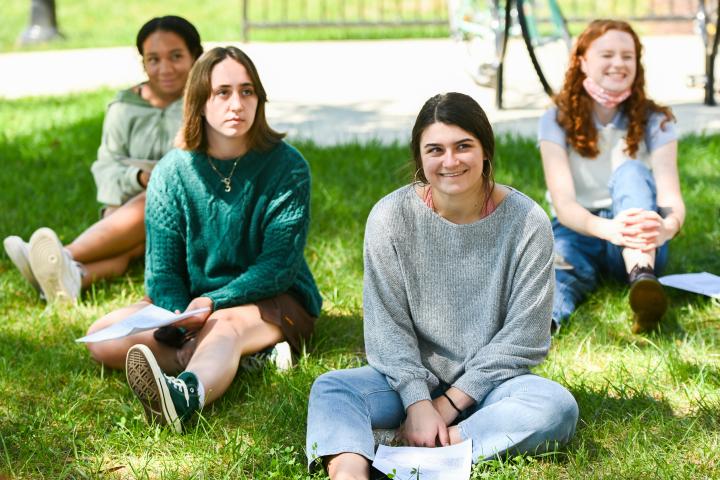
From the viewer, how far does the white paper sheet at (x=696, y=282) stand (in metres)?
4.46

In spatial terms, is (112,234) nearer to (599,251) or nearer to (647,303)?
(599,251)

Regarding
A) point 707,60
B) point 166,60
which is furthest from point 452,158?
point 707,60

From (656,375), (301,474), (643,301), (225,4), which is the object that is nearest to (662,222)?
(643,301)

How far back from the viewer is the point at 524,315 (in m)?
3.43

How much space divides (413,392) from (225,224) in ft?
3.73

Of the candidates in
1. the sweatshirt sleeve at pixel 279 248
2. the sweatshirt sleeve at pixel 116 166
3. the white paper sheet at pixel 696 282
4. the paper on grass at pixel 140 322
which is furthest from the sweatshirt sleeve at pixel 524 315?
the sweatshirt sleeve at pixel 116 166

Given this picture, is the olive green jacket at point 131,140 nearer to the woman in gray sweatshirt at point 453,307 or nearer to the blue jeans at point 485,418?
the woman in gray sweatshirt at point 453,307

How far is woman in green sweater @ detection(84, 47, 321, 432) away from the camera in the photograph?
13.4 feet

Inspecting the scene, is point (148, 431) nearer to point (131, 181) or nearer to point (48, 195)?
point (131, 181)

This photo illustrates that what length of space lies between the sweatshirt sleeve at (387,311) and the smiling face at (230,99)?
2.64 ft

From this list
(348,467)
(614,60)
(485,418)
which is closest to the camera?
(348,467)

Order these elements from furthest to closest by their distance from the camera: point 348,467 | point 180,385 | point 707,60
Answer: point 707,60, point 180,385, point 348,467

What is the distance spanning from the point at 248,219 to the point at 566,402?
1477 mm

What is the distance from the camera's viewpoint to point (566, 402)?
333 cm
